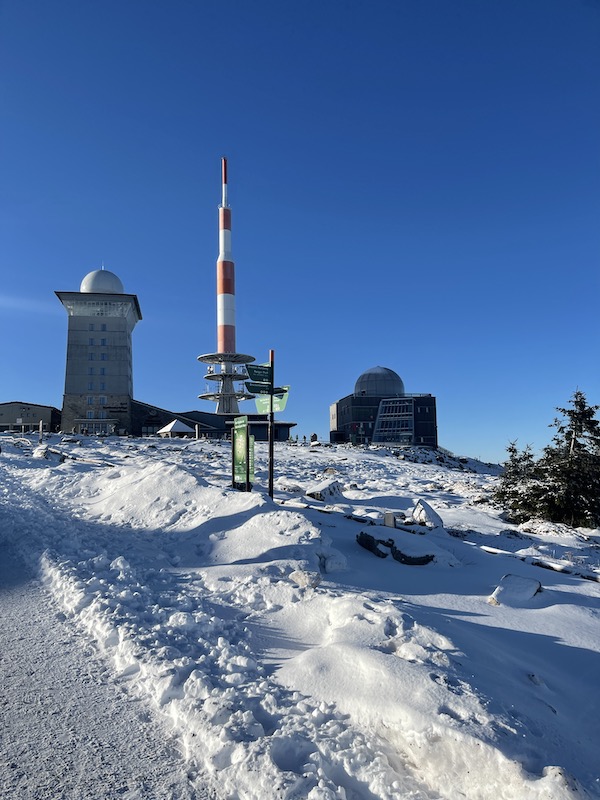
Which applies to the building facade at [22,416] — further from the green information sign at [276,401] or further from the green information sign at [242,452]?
the green information sign at [276,401]

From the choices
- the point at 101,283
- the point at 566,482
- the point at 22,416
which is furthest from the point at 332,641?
the point at 101,283

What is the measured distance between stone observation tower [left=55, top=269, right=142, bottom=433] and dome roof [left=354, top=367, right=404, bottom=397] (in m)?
36.6

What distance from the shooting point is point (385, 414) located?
76.6 m

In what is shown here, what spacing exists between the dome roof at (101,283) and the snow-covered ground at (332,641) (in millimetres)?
53806

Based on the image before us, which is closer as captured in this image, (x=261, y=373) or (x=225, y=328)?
(x=261, y=373)

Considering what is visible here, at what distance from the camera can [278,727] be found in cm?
395

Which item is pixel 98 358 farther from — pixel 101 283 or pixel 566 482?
pixel 566 482

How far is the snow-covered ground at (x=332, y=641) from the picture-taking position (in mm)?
3480

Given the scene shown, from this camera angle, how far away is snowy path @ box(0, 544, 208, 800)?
3.31 metres

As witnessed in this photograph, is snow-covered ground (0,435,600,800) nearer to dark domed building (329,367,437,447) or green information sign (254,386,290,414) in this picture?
green information sign (254,386,290,414)

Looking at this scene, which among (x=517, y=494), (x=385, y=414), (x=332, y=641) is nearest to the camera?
(x=332, y=641)

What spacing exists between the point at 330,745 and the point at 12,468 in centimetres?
2157

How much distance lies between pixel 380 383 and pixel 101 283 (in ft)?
141

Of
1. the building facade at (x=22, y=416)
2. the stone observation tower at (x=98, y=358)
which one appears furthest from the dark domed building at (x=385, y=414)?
the building facade at (x=22, y=416)
